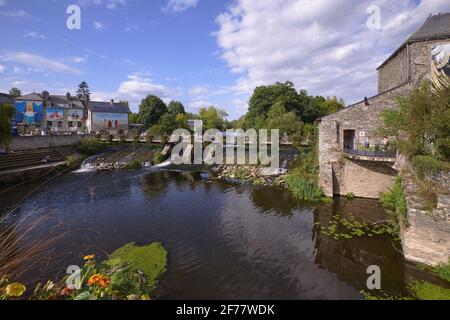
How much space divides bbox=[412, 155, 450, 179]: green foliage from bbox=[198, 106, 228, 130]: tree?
4419 centimetres

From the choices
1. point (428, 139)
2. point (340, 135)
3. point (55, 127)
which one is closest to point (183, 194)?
point (340, 135)

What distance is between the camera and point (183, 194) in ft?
56.3

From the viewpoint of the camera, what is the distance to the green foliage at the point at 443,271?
7.64 m

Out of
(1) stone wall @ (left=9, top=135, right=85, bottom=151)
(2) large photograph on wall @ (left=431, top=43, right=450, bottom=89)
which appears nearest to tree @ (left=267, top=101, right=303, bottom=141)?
(2) large photograph on wall @ (left=431, top=43, right=450, bottom=89)

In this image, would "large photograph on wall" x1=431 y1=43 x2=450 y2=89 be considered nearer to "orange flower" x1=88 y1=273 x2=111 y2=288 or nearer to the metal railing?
the metal railing

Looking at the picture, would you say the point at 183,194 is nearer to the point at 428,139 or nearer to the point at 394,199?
the point at 394,199

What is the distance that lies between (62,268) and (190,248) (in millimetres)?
4322

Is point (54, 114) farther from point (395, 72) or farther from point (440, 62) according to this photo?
point (440, 62)

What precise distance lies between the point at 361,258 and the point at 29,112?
5294 centimetres

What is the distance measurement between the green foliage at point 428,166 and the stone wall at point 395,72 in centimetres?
897

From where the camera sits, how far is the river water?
25.0 feet

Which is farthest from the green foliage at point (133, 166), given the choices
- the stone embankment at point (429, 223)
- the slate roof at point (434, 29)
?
the slate roof at point (434, 29)

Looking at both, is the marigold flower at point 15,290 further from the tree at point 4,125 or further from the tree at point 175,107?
the tree at point 175,107

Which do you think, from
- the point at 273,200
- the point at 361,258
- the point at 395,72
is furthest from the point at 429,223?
the point at 395,72
